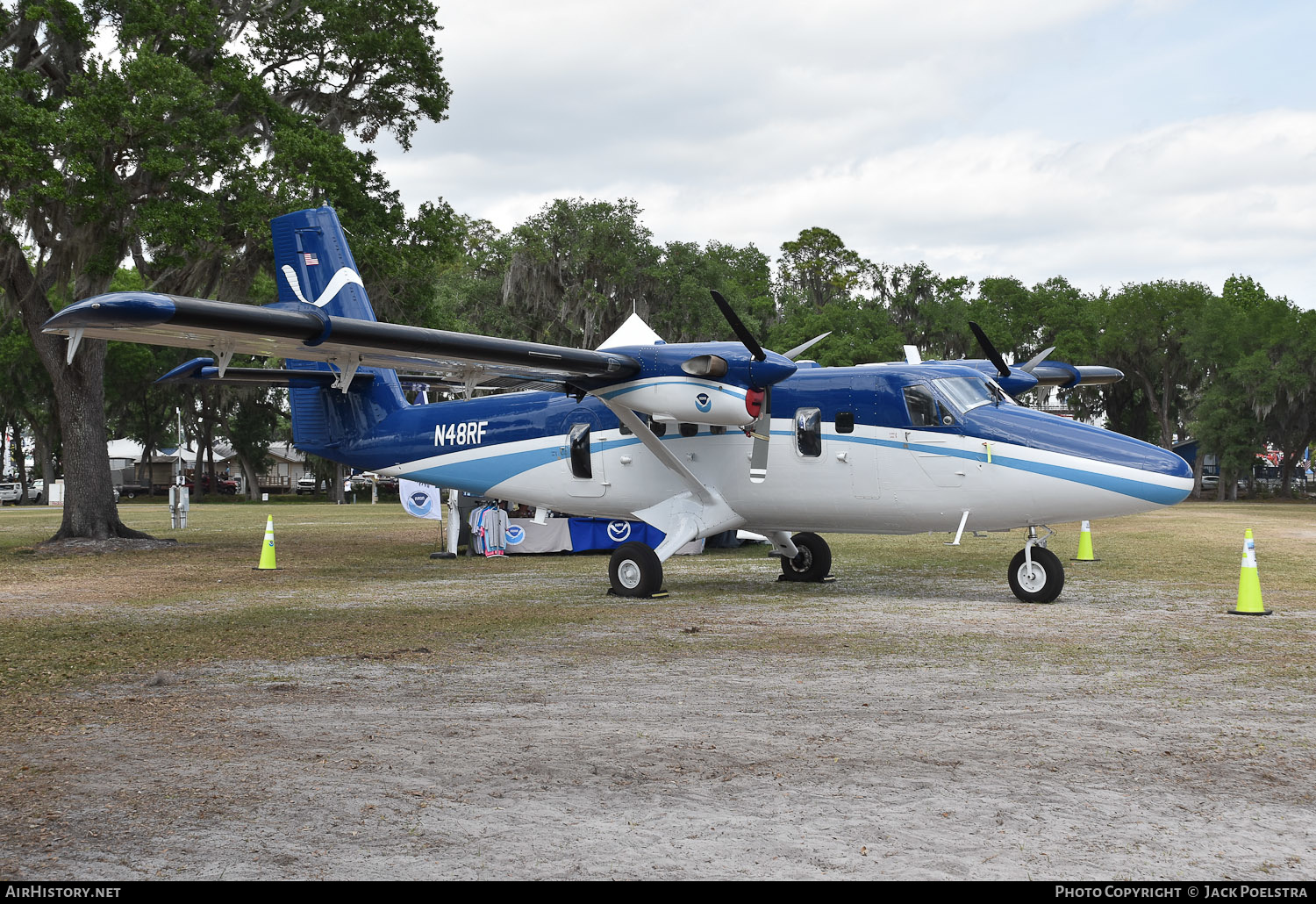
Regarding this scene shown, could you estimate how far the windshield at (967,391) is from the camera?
483 inches

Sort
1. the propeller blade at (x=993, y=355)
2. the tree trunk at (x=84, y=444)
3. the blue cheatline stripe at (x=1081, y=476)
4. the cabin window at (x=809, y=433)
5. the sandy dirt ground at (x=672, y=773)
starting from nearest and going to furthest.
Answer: the sandy dirt ground at (x=672, y=773), the blue cheatline stripe at (x=1081, y=476), the propeller blade at (x=993, y=355), the cabin window at (x=809, y=433), the tree trunk at (x=84, y=444)

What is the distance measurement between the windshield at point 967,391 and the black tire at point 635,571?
157 inches

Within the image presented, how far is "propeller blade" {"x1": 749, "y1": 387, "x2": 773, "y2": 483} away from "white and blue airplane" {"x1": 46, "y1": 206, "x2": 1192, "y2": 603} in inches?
1.1

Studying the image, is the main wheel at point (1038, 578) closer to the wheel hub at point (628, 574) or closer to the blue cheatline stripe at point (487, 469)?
the wheel hub at point (628, 574)

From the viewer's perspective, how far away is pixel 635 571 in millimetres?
13242

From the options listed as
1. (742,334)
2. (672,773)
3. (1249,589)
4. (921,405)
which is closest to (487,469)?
(742,334)

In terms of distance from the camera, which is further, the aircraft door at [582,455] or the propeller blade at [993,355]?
the aircraft door at [582,455]

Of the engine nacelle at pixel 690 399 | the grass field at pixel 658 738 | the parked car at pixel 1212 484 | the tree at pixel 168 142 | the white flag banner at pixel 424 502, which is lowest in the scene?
the parked car at pixel 1212 484

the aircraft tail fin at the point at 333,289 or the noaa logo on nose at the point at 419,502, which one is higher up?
the aircraft tail fin at the point at 333,289

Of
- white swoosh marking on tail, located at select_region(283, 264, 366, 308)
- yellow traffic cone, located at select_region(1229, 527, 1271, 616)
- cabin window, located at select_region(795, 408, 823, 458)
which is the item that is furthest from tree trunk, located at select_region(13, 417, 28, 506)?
yellow traffic cone, located at select_region(1229, 527, 1271, 616)

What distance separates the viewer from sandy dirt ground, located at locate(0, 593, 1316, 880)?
392 centimetres

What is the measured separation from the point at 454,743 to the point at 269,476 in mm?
96167

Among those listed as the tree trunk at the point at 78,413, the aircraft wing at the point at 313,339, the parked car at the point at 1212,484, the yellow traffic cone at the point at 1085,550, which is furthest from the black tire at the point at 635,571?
the parked car at the point at 1212,484

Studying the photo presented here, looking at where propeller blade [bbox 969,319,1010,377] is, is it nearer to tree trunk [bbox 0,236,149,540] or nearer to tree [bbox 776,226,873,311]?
tree trunk [bbox 0,236,149,540]
